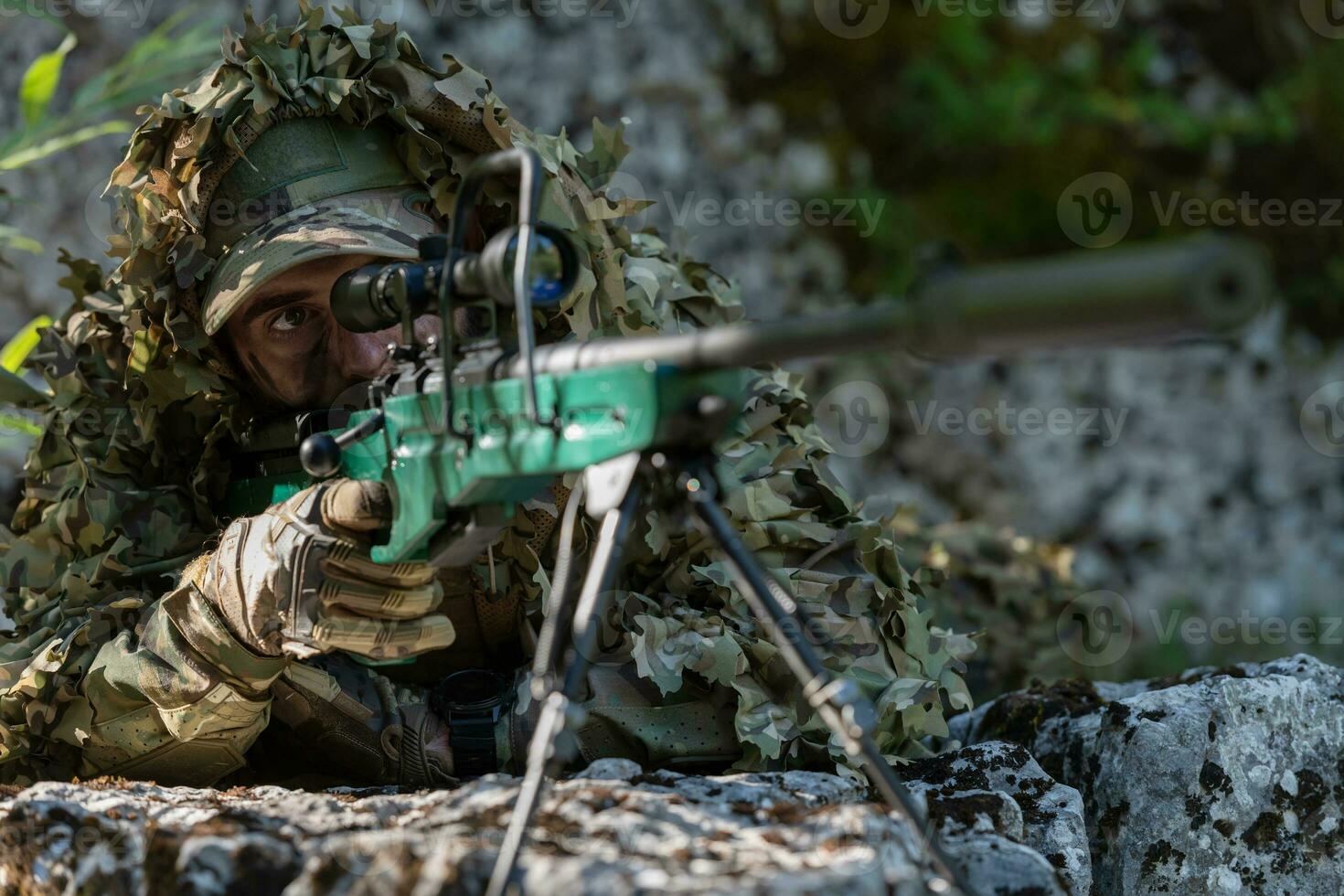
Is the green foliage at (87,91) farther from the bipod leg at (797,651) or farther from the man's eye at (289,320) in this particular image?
the bipod leg at (797,651)

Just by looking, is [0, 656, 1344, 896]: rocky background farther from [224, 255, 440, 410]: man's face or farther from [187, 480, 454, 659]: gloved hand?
[224, 255, 440, 410]: man's face

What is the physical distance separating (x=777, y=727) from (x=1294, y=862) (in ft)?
3.37

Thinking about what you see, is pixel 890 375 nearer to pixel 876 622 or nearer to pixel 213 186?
pixel 876 622

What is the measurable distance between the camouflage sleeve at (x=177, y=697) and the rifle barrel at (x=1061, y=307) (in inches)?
51.1

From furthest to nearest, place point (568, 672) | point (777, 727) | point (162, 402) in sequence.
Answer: point (162, 402), point (777, 727), point (568, 672)

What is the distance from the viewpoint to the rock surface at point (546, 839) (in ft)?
5.91

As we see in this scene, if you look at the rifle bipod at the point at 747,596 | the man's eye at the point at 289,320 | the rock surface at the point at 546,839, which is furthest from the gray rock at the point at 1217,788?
the man's eye at the point at 289,320

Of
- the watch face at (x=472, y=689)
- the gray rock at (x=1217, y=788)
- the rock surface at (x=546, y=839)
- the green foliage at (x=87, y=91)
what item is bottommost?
the gray rock at (x=1217, y=788)

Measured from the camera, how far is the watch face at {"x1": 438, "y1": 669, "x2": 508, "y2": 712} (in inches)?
113

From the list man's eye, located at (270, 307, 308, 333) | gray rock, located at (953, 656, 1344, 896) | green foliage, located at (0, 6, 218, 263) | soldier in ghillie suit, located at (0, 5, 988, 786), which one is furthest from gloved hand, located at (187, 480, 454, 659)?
green foliage, located at (0, 6, 218, 263)

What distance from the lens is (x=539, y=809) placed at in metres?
Answer: 2.05

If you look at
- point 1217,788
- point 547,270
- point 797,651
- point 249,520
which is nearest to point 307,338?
point 249,520

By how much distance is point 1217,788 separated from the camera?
2.69 metres

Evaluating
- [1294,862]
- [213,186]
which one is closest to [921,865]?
[1294,862]
